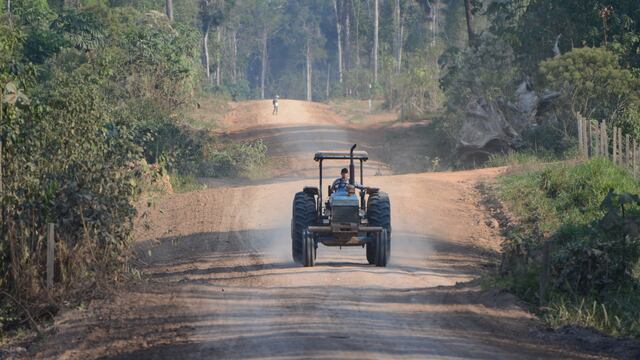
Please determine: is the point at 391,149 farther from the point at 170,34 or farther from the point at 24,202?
the point at 24,202

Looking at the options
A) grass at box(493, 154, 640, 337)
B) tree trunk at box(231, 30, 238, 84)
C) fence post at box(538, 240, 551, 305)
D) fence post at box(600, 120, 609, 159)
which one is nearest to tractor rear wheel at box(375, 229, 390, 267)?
grass at box(493, 154, 640, 337)

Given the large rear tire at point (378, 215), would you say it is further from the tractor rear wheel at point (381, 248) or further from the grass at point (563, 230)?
the grass at point (563, 230)

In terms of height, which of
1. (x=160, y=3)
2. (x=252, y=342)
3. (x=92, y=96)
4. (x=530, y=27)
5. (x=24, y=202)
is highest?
(x=160, y=3)

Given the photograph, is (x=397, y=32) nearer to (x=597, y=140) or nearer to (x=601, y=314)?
(x=597, y=140)

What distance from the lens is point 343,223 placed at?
1956cm

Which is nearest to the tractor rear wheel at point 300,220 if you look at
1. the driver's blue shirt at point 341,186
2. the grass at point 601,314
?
the driver's blue shirt at point 341,186

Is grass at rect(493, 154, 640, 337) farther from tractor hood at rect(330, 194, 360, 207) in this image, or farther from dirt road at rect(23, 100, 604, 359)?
tractor hood at rect(330, 194, 360, 207)

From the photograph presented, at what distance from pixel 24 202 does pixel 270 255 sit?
6721 millimetres

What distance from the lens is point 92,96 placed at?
19.7 meters

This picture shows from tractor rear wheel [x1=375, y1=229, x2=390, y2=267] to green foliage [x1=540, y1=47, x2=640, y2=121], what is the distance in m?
18.1

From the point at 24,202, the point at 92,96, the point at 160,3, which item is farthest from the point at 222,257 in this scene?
the point at 160,3

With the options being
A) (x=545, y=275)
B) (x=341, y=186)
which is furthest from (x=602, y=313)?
(x=341, y=186)

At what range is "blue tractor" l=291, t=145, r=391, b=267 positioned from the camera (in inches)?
772

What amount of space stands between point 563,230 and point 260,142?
79.4ft
